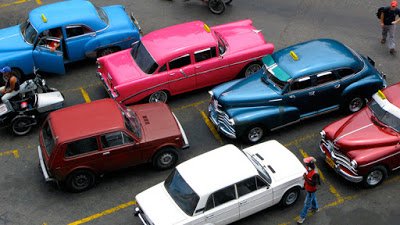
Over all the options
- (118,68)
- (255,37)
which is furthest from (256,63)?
(118,68)

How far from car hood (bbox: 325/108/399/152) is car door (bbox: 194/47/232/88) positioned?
148 inches

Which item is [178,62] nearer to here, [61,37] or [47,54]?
[61,37]

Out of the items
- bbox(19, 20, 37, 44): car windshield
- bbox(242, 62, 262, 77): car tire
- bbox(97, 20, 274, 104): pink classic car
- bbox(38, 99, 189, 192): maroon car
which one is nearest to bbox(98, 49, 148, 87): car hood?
bbox(97, 20, 274, 104): pink classic car

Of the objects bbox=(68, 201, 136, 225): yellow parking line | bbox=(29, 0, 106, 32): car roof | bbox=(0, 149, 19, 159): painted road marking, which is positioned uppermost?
bbox=(29, 0, 106, 32): car roof

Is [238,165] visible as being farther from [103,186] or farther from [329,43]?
[329,43]

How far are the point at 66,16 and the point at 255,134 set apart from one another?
6666mm

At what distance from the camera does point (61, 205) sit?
1280 centimetres

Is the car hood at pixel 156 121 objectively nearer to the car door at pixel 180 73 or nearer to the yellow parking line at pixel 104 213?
the car door at pixel 180 73

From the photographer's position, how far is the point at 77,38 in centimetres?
1642

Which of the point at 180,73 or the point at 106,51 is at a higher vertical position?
the point at 180,73

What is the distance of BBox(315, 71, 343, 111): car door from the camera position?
14.2 meters

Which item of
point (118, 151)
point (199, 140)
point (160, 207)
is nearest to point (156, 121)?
point (118, 151)

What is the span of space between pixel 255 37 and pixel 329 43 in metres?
2.20

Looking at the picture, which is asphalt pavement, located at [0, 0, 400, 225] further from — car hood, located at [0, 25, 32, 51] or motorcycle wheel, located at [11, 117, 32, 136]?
car hood, located at [0, 25, 32, 51]
